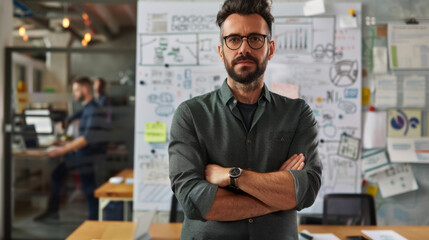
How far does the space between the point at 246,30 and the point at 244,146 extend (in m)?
0.46

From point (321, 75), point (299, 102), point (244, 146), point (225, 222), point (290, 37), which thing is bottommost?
point (225, 222)

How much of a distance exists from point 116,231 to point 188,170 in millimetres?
940

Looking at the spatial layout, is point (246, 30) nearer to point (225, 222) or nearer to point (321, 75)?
point (225, 222)

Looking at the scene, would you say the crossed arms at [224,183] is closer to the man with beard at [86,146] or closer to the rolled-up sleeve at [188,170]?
the rolled-up sleeve at [188,170]

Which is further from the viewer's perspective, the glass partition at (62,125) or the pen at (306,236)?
the glass partition at (62,125)

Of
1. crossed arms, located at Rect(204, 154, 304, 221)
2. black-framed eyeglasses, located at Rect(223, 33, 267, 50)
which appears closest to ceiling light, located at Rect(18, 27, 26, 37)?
black-framed eyeglasses, located at Rect(223, 33, 267, 50)

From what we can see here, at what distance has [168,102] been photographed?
10.0ft

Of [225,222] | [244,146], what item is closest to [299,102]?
[244,146]

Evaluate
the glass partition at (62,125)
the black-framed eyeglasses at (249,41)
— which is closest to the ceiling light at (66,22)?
the glass partition at (62,125)

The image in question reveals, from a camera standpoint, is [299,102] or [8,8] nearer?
[299,102]

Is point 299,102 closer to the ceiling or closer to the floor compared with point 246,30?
closer to the floor

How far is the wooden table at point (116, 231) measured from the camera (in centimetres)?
197

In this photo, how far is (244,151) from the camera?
4.76 feet

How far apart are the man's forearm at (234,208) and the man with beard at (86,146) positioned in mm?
2643
